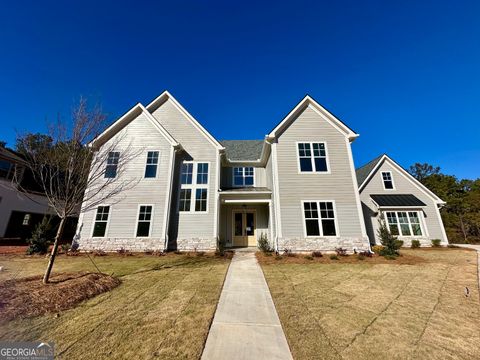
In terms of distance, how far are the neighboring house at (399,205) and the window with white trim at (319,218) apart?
658 centimetres

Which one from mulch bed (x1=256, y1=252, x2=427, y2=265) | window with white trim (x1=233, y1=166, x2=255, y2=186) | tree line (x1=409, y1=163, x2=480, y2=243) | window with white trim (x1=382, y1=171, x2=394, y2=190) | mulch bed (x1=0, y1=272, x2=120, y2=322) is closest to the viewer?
mulch bed (x1=0, y1=272, x2=120, y2=322)

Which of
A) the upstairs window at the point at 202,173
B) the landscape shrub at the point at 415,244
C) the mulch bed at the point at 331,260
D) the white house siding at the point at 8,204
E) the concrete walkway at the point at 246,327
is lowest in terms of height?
the concrete walkway at the point at 246,327

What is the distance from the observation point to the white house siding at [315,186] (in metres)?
11.4

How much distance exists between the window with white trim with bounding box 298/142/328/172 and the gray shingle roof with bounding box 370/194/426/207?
7178 mm

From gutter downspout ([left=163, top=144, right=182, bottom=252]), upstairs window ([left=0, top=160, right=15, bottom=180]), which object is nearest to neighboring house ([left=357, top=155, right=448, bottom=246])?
gutter downspout ([left=163, top=144, right=182, bottom=252])

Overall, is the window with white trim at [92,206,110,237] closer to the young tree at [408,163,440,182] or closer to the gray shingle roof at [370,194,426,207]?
the gray shingle roof at [370,194,426,207]

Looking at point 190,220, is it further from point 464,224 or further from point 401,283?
point 464,224

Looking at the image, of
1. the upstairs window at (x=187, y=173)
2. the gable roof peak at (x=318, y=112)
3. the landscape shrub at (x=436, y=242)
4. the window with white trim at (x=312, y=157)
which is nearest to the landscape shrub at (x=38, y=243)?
the upstairs window at (x=187, y=173)

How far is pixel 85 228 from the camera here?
485 inches

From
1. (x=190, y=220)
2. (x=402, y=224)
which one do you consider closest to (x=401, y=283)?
(x=190, y=220)

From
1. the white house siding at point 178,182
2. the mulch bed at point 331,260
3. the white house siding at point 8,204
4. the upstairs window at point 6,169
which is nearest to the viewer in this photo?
the mulch bed at point 331,260

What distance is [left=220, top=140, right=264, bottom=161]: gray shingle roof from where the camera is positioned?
54.7 ft

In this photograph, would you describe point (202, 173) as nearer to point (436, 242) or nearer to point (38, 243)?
point (38, 243)

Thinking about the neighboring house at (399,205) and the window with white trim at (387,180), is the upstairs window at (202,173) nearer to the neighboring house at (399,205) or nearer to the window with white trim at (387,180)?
the neighboring house at (399,205)
